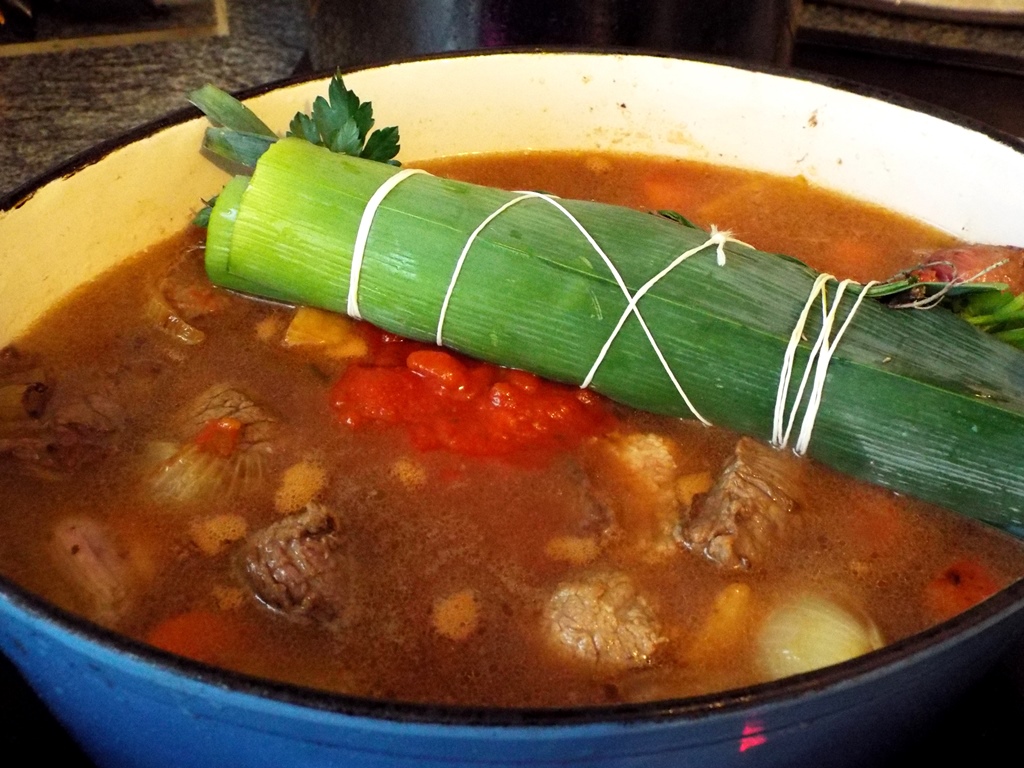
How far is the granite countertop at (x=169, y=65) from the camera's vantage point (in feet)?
6.98

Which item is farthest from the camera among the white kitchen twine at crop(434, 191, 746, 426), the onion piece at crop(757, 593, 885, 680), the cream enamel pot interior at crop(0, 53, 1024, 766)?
the white kitchen twine at crop(434, 191, 746, 426)

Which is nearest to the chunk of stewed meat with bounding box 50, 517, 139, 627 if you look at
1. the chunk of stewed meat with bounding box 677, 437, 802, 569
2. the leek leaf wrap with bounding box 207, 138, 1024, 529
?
the leek leaf wrap with bounding box 207, 138, 1024, 529

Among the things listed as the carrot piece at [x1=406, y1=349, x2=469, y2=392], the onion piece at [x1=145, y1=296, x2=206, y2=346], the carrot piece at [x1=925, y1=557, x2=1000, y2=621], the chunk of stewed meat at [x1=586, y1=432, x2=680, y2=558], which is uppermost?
the onion piece at [x1=145, y1=296, x2=206, y2=346]

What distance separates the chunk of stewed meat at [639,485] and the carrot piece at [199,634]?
51cm

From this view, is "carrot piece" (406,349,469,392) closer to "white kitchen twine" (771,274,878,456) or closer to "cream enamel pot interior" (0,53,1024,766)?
"white kitchen twine" (771,274,878,456)

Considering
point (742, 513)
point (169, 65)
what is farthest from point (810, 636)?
point (169, 65)

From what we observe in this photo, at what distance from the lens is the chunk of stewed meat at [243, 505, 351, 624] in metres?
1.14

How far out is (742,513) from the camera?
1.22 meters

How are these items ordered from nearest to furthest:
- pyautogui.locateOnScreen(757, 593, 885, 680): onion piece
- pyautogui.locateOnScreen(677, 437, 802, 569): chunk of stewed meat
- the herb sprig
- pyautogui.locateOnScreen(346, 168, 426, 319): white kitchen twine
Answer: pyautogui.locateOnScreen(757, 593, 885, 680): onion piece < pyautogui.locateOnScreen(677, 437, 802, 569): chunk of stewed meat < pyautogui.locateOnScreen(346, 168, 426, 319): white kitchen twine < the herb sprig

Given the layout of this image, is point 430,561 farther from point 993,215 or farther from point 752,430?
point 993,215

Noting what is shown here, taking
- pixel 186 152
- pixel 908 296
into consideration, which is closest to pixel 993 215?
pixel 908 296

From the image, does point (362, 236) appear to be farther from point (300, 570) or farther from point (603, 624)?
point (603, 624)

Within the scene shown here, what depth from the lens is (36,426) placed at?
52.6 inches

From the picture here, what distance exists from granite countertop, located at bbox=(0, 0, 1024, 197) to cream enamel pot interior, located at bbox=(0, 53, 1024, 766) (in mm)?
621
